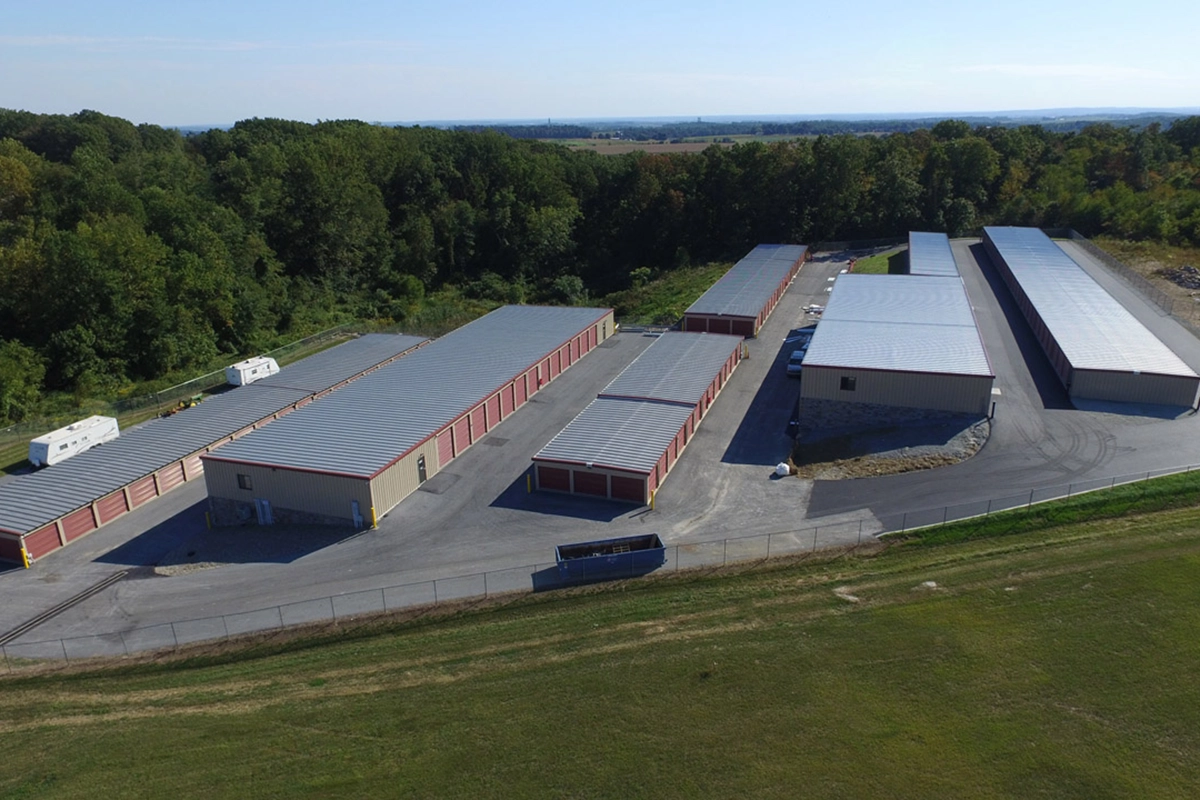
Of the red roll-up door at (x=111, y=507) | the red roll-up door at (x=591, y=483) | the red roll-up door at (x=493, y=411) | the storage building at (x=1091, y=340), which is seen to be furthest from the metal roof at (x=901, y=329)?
the red roll-up door at (x=111, y=507)

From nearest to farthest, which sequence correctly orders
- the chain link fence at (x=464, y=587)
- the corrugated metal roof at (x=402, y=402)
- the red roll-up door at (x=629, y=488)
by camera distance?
1. the chain link fence at (x=464, y=587)
2. the red roll-up door at (x=629, y=488)
3. the corrugated metal roof at (x=402, y=402)

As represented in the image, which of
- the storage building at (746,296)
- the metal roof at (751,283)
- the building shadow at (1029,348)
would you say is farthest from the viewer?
the metal roof at (751,283)

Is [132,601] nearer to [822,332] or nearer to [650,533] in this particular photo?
[650,533]

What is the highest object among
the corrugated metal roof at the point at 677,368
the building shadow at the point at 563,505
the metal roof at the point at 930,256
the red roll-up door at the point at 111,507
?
the metal roof at the point at 930,256

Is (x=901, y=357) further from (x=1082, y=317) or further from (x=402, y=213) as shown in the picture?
(x=402, y=213)

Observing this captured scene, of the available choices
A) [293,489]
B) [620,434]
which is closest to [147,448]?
[293,489]

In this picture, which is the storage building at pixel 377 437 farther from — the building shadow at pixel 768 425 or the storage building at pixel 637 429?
the building shadow at pixel 768 425

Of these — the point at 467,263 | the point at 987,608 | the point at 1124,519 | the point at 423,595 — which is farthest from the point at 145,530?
the point at 467,263
